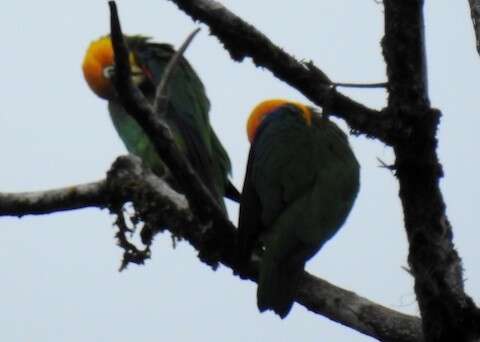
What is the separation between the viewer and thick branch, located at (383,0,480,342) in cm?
275

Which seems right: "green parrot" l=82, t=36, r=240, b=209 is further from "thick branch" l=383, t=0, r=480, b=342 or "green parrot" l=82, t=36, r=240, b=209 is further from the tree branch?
"thick branch" l=383, t=0, r=480, b=342

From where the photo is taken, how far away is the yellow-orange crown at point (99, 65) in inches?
243

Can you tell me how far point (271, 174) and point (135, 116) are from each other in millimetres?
1388

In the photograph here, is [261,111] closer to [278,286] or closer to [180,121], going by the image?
[180,121]

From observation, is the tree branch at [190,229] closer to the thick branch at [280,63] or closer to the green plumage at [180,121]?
the thick branch at [280,63]

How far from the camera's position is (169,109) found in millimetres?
5965

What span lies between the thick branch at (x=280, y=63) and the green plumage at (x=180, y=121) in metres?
2.21

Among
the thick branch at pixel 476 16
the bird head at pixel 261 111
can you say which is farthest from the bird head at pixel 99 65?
the thick branch at pixel 476 16

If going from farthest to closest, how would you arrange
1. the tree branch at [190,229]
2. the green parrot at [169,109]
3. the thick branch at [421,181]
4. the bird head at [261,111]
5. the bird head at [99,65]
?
the bird head at [99,65]
the green parrot at [169,109]
the bird head at [261,111]
the tree branch at [190,229]
the thick branch at [421,181]

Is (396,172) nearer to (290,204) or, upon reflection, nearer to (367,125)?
(367,125)

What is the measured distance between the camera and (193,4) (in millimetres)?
3250

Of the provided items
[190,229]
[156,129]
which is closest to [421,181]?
[156,129]

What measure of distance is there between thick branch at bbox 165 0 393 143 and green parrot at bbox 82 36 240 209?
214 centimetres

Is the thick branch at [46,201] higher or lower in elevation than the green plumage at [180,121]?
lower
